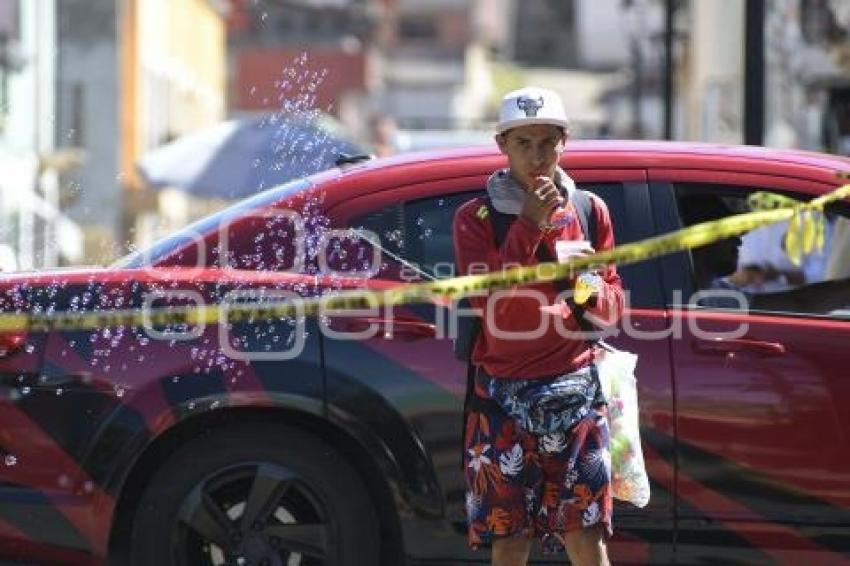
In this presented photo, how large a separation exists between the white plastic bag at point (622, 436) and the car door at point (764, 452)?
1.54ft

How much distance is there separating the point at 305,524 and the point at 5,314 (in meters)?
1.09

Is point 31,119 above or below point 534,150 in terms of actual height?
above

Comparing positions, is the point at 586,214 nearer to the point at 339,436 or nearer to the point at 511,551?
the point at 511,551

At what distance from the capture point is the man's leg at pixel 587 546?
13.8 feet

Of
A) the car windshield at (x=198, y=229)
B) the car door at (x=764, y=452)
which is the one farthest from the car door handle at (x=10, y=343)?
the car door at (x=764, y=452)

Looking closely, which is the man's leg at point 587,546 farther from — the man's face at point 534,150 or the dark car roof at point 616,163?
the dark car roof at point 616,163

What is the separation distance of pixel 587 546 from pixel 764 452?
0.82 metres

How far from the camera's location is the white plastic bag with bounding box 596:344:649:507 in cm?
433

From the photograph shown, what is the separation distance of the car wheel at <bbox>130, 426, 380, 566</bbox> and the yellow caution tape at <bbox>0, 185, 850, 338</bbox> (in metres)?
0.41

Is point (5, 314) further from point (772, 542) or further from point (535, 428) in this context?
point (772, 542)

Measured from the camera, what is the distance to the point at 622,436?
4.34m

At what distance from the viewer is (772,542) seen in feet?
15.8

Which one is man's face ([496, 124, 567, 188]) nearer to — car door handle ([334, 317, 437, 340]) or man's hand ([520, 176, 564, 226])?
man's hand ([520, 176, 564, 226])

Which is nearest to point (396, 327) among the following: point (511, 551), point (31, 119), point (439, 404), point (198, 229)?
point (439, 404)
